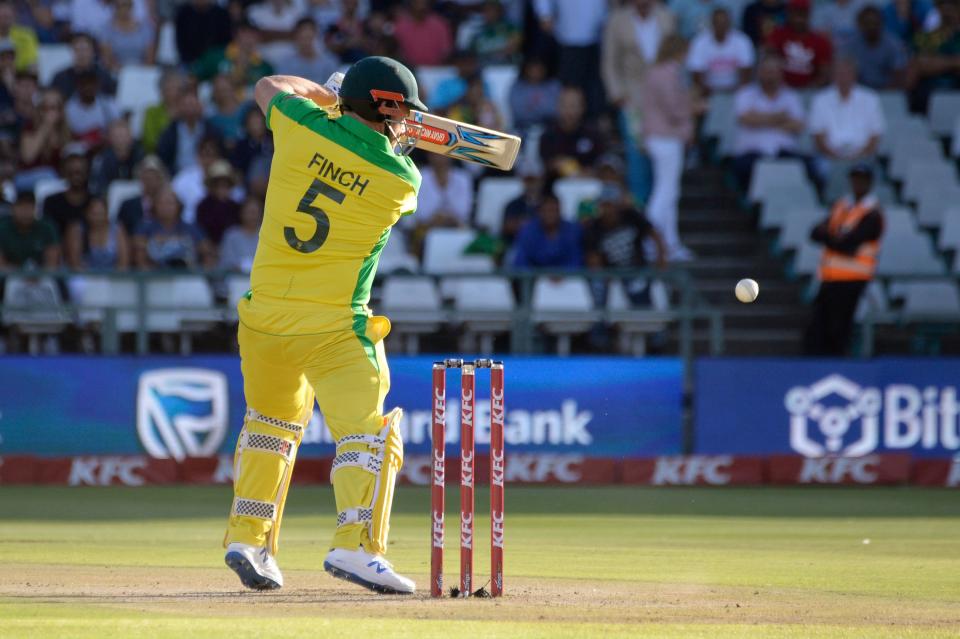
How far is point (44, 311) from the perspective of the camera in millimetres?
12789

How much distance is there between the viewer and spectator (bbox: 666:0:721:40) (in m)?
16.6

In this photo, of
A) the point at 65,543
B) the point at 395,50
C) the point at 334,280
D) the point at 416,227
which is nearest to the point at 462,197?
the point at 416,227

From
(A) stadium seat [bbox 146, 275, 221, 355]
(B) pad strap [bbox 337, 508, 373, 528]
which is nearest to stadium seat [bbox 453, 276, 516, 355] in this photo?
(A) stadium seat [bbox 146, 275, 221, 355]

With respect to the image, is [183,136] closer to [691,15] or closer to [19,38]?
[19,38]

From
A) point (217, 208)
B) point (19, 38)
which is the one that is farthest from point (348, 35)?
point (19, 38)

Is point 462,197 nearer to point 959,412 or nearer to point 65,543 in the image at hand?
point 959,412

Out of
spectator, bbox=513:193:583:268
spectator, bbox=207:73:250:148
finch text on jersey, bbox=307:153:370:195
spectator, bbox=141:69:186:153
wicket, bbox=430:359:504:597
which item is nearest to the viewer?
wicket, bbox=430:359:504:597

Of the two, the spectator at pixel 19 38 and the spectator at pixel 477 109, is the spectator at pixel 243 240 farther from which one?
the spectator at pixel 19 38

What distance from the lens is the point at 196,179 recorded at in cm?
1486

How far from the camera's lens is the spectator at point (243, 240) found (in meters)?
14.1

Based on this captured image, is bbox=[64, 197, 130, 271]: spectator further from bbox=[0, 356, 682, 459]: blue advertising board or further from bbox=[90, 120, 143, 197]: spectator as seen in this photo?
bbox=[0, 356, 682, 459]: blue advertising board

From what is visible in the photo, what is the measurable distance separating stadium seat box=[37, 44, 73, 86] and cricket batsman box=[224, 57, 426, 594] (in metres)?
10.7

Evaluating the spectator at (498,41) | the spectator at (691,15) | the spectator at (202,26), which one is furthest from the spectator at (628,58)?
the spectator at (202,26)

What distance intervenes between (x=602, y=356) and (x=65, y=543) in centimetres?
562
